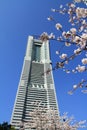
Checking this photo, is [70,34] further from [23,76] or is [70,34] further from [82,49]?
[23,76]

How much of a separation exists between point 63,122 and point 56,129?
1.90 m

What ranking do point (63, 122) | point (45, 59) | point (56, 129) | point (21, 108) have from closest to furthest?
1. point (56, 129)
2. point (63, 122)
3. point (21, 108)
4. point (45, 59)

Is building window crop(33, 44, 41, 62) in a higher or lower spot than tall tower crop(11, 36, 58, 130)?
higher

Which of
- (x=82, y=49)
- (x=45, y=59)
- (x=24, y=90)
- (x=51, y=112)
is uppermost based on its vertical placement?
(x=45, y=59)

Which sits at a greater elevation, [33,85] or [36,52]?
[36,52]

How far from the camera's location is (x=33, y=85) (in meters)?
137

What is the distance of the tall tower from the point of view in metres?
118

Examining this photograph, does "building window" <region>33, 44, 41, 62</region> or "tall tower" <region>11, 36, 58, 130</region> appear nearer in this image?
"tall tower" <region>11, 36, 58, 130</region>

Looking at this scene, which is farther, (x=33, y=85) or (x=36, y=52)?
(x=36, y=52)

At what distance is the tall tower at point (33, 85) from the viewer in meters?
118

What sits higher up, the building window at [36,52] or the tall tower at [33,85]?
the building window at [36,52]

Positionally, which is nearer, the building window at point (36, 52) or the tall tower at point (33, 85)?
the tall tower at point (33, 85)

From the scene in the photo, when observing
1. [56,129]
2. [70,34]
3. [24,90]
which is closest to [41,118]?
[56,129]

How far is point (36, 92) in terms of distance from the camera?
13175 centimetres
